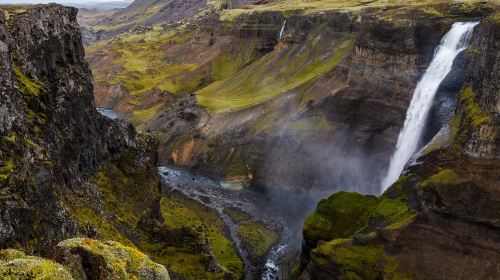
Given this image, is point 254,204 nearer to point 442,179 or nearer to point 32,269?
point 442,179

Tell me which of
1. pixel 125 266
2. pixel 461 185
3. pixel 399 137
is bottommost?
pixel 399 137

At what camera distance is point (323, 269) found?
4847 centimetres

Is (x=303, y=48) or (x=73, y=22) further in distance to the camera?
(x=303, y=48)

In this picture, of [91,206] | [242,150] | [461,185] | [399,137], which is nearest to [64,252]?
[91,206]

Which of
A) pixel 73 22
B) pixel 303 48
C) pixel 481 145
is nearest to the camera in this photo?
pixel 481 145

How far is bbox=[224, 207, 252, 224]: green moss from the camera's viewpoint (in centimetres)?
8044

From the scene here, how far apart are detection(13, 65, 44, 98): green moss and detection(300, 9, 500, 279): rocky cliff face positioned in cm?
2996

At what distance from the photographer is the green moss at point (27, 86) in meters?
42.8

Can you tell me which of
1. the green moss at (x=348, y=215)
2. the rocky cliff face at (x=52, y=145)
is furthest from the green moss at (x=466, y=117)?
the rocky cliff face at (x=52, y=145)

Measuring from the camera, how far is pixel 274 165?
323ft

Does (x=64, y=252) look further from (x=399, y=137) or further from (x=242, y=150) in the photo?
(x=242, y=150)

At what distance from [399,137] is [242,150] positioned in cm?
3266

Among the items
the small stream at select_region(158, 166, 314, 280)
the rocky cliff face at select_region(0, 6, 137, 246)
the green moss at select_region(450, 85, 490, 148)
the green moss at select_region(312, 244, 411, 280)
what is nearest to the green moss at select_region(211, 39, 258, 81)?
the small stream at select_region(158, 166, 314, 280)

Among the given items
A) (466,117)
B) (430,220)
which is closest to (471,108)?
(466,117)
